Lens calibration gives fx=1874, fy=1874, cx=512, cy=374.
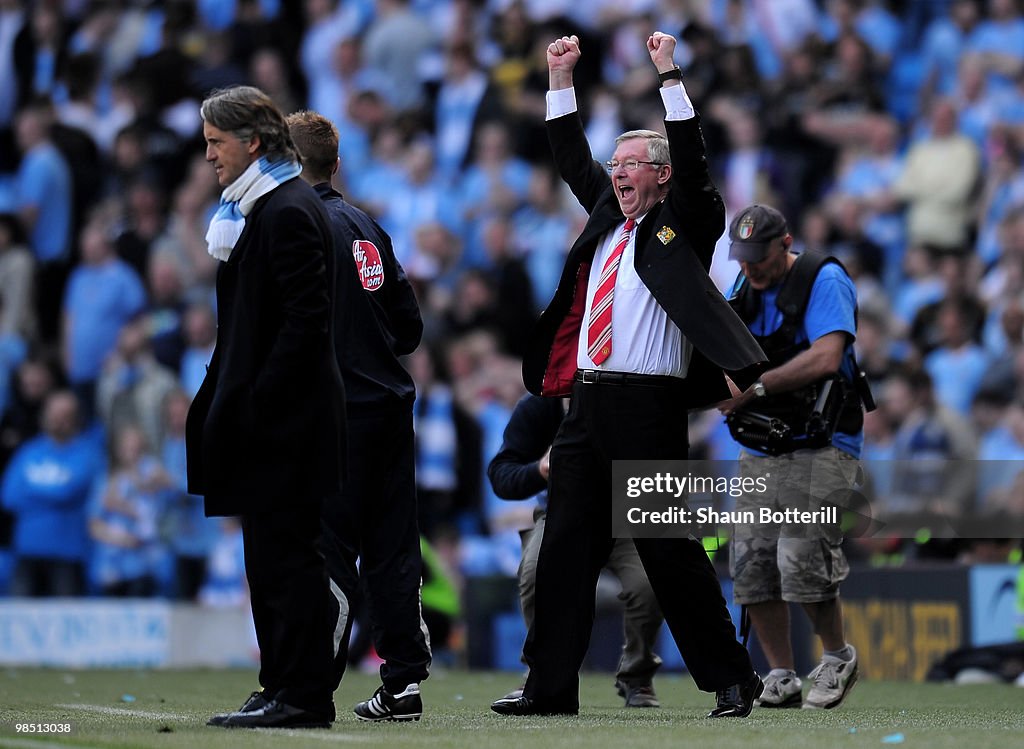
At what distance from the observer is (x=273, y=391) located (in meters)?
6.40

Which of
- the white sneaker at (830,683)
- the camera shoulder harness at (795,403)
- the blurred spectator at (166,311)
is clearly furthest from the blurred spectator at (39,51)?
the white sneaker at (830,683)

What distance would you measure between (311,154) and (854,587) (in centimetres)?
564

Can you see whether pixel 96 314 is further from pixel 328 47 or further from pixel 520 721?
pixel 520 721

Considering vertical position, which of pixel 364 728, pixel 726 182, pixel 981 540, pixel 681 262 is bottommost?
pixel 364 728

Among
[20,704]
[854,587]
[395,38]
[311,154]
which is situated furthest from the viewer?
[395,38]

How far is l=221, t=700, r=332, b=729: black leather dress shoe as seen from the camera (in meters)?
6.50

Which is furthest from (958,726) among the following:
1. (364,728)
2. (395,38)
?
(395,38)

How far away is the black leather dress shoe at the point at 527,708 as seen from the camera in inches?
294

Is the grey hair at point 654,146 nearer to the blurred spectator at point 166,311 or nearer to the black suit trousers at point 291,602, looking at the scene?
the black suit trousers at point 291,602

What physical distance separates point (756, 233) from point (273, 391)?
2978 millimetres

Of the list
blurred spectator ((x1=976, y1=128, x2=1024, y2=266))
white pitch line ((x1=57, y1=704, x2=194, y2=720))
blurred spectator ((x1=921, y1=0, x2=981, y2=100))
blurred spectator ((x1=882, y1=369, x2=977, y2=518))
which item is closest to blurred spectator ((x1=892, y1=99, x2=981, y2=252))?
blurred spectator ((x1=976, y1=128, x2=1024, y2=266))

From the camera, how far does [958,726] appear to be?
7199 mm

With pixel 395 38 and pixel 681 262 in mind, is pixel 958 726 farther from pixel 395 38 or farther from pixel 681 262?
pixel 395 38

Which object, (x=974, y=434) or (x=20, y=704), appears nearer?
(x=20, y=704)
